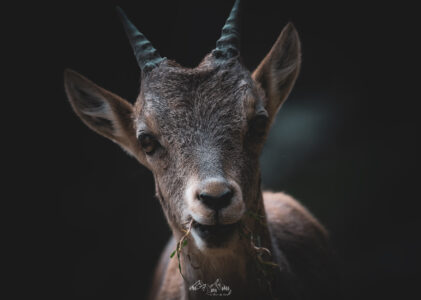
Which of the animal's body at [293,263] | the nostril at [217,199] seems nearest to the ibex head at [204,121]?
the nostril at [217,199]

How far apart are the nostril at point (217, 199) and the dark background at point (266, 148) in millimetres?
3565

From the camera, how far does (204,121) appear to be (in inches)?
102

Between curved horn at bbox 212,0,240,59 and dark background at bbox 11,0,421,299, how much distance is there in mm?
2004

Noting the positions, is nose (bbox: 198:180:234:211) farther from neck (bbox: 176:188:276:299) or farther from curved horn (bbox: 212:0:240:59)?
curved horn (bbox: 212:0:240:59)

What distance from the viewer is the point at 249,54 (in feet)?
19.0

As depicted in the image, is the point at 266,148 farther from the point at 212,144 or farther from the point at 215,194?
the point at 215,194

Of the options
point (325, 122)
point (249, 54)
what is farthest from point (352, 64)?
point (249, 54)

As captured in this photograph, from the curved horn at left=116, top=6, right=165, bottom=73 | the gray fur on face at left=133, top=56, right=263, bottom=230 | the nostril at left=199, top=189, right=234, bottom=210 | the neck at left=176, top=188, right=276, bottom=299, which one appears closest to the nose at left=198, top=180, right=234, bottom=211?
the nostril at left=199, top=189, right=234, bottom=210

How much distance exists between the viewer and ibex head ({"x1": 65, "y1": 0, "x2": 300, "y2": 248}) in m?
2.28

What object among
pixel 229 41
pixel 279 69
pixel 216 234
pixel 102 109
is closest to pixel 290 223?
pixel 279 69

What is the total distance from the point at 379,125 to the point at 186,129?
5.56 metres

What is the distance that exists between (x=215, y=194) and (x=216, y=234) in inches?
14.2

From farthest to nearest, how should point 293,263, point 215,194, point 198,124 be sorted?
point 293,263
point 198,124
point 215,194

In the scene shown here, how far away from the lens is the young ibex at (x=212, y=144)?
91.3 inches
